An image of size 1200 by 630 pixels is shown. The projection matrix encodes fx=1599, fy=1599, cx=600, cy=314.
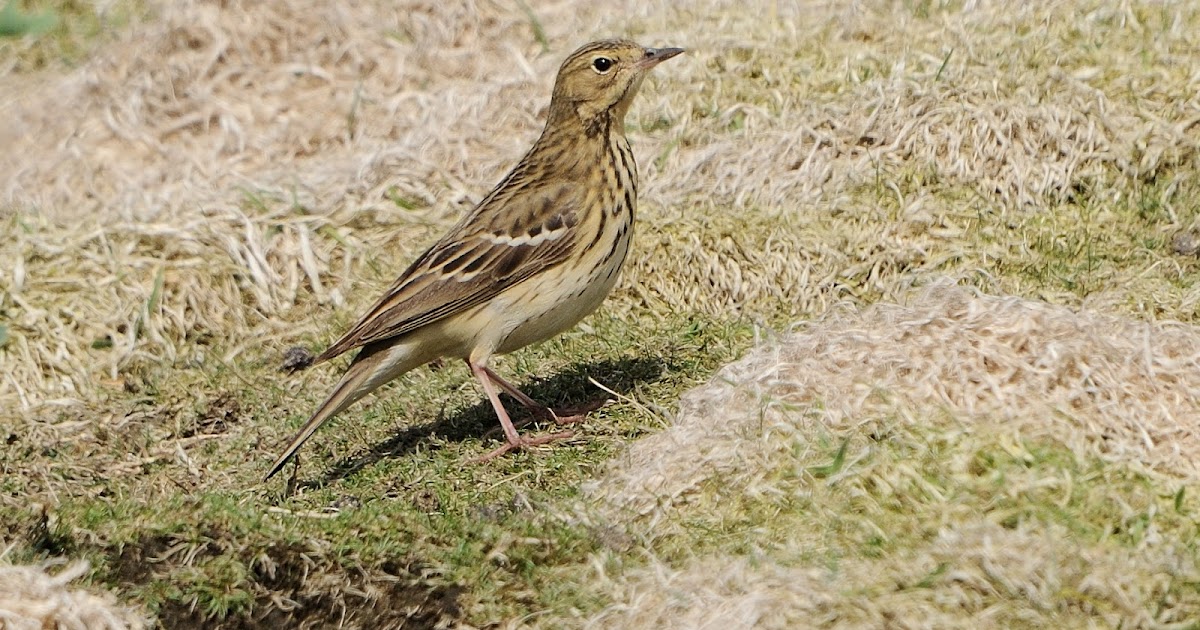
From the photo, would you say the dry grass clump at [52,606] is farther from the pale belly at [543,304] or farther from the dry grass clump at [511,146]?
the dry grass clump at [511,146]

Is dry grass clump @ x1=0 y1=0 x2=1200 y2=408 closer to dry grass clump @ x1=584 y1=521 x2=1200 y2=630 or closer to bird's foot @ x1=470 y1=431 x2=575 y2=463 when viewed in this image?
bird's foot @ x1=470 y1=431 x2=575 y2=463

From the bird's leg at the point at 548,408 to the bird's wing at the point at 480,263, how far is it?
0.38 meters

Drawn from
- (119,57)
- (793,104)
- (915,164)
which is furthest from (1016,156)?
(119,57)

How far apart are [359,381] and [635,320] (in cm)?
195

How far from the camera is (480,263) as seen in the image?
23.5 ft

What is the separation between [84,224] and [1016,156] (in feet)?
17.5

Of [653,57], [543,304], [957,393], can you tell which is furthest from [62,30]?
[957,393]

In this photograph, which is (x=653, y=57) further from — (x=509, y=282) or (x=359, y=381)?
(x=359, y=381)

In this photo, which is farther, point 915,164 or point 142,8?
point 142,8

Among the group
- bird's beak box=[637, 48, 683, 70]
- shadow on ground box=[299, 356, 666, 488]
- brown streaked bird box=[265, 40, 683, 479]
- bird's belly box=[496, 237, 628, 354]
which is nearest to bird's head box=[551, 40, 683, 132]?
bird's beak box=[637, 48, 683, 70]

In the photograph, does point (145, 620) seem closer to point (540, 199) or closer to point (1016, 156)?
point (540, 199)

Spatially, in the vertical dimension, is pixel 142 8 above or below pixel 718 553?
above

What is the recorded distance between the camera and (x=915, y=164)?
8797 millimetres

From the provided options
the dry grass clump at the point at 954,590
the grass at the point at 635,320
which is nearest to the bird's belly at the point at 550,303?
the grass at the point at 635,320
